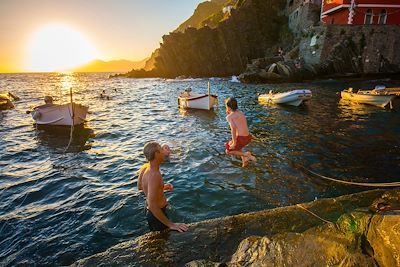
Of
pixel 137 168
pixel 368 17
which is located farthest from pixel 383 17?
pixel 137 168

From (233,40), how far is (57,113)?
223 ft

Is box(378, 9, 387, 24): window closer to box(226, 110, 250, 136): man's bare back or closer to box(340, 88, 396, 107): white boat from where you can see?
box(340, 88, 396, 107): white boat

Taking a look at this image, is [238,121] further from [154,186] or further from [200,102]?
[200,102]

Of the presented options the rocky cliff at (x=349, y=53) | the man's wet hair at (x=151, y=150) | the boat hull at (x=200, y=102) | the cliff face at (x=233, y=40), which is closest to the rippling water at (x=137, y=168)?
the man's wet hair at (x=151, y=150)

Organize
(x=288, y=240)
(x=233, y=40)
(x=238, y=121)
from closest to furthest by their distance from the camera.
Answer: (x=288, y=240) → (x=238, y=121) → (x=233, y=40)

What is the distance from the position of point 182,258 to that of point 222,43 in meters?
80.7

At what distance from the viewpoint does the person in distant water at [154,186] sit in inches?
196

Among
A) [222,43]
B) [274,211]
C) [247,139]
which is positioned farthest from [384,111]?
[222,43]

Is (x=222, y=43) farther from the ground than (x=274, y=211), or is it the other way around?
(x=222, y=43)

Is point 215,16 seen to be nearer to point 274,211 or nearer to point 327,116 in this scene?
point 327,116

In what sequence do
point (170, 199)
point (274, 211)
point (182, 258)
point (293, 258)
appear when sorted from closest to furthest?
point (293, 258) → point (182, 258) → point (274, 211) → point (170, 199)

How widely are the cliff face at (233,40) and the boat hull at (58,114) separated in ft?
211

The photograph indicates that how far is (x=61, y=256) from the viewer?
599 centimetres

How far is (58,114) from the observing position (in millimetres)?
18719
